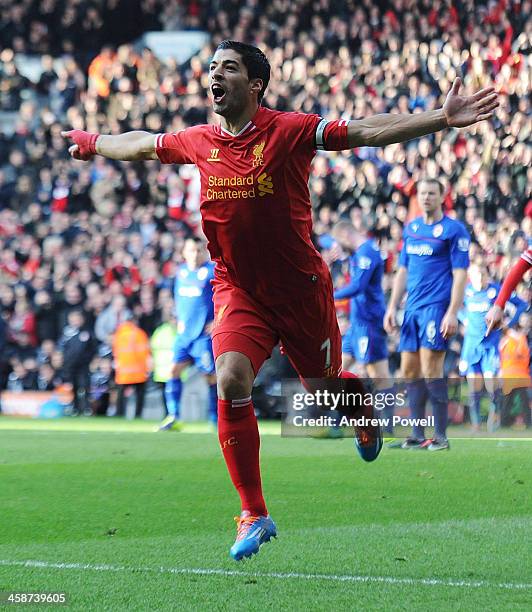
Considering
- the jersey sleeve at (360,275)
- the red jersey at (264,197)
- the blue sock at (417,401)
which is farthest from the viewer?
the jersey sleeve at (360,275)

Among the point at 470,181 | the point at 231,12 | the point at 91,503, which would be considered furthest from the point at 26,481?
the point at 231,12

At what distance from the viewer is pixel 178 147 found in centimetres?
668

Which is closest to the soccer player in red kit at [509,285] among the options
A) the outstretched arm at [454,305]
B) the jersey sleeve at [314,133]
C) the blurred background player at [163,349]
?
the jersey sleeve at [314,133]

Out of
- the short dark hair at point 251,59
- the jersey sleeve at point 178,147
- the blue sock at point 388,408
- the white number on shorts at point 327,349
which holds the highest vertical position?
the short dark hair at point 251,59

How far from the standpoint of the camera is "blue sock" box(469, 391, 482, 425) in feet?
48.3

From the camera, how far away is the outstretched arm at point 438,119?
5766mm

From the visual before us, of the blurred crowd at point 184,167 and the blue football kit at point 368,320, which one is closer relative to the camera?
the blue football kit at point 368,320

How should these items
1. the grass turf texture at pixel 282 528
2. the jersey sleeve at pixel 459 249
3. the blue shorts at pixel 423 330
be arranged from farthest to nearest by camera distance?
1. the blue shorts at pixel 423 330
2. the jersey sleeve at pixel 459 249
3. the grass turf texture at pixel 282 528

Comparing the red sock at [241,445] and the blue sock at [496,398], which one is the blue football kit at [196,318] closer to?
the blue sock at [496,398]

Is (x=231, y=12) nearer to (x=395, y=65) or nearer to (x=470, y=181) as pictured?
(x=395, y=65)

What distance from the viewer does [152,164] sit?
75.7 feet

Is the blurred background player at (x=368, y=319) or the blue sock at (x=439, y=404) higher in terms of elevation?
the blurred background player at (x=368, y=319)

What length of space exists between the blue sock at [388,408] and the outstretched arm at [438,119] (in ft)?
23.5

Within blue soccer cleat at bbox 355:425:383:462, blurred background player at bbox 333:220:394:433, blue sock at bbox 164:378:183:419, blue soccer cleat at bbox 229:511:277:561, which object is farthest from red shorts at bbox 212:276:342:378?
blue sock at bbox 164:378:183:419
